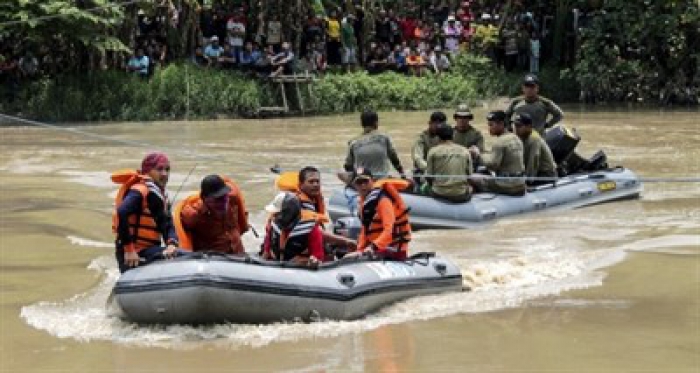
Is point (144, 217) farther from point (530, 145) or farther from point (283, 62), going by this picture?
point (283, 62)

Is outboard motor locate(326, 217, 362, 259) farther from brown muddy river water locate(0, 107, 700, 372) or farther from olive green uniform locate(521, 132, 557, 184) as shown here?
olive green uniform locate(521, 132, 557, 184)

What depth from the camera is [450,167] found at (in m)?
11.3

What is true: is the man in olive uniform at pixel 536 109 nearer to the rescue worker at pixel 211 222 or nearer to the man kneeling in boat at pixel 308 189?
the man kneeling in boat at pixel 308 189

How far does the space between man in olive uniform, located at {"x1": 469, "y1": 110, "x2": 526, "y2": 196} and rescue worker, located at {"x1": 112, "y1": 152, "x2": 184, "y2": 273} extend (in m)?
4.58

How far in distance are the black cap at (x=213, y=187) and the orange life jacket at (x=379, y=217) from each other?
1.17m

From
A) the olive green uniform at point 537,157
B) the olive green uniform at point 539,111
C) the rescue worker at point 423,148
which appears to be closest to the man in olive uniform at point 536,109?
the olive green uniform at point 539,111

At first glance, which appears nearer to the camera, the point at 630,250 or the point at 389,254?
the point at 389,254

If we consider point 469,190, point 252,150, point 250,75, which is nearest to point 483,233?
point 469,190

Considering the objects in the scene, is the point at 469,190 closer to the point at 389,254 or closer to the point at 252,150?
the point at 389,254

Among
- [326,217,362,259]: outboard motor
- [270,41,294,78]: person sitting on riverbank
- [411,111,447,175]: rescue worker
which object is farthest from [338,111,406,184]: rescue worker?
[270,41,294,78]: person sitting on riverbank

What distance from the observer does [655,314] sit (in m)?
8.14

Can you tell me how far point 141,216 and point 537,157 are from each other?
18.7 ft

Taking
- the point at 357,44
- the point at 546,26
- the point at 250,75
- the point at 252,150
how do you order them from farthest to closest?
the point at 546,26 → the point at 357,44 → the point at 250,75 → the point at 252,150

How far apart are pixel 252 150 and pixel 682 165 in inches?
261
